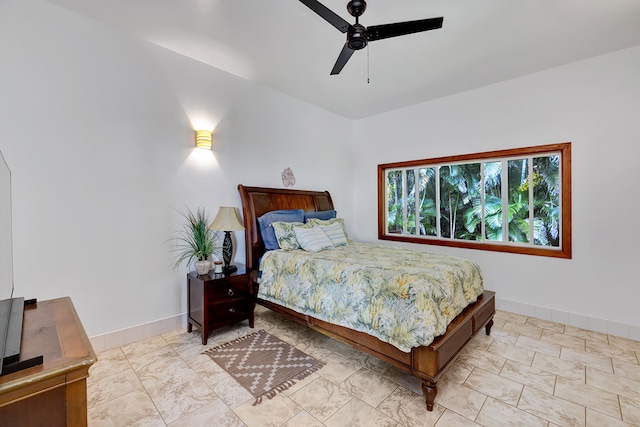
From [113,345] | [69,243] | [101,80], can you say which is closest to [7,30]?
[101,80]

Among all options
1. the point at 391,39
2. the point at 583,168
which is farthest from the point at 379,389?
the point at 583,168

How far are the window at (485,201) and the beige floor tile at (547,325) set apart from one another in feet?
2.56

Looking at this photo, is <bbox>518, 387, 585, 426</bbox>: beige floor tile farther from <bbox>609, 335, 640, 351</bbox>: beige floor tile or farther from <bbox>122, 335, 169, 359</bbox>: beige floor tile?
<bbox>122, 335, 169, 359</bbox>: beige floor tile

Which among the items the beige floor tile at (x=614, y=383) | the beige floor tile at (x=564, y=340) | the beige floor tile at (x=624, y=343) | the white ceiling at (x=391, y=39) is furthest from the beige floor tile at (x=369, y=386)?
the white ceiling at (x=391, y=39)

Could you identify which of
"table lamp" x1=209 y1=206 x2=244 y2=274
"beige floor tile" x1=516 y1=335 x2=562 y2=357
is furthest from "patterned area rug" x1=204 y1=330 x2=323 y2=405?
"beige floor tile" x1=516 y1=335 x2=562 y2=357

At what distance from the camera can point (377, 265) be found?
8.09 ft

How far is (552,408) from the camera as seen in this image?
1.89m

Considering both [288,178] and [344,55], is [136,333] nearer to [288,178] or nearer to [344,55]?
[288,178]

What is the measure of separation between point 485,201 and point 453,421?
298 centimetres

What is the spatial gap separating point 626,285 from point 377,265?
107 inches

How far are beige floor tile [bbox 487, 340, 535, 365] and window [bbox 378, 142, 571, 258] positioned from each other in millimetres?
1333

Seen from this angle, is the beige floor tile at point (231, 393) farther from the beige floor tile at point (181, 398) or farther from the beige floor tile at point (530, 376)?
the beige floor tile at point (530, 376)

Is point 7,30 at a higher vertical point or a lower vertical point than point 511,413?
higher

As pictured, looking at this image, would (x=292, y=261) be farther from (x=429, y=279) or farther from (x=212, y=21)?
(x=212, y=21)
